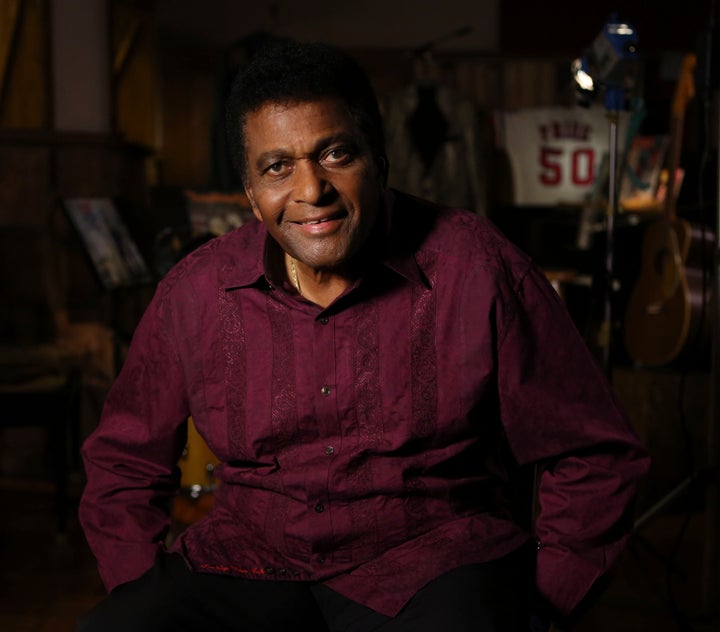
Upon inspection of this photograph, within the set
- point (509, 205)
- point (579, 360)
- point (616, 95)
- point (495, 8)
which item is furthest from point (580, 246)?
point (579, 360)

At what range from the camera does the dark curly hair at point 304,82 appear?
134cm

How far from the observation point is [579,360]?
135cm

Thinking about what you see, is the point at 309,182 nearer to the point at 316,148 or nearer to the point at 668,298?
the point at 316,148

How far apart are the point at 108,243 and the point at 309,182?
2306mm

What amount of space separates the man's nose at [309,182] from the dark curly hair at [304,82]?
92 millimetres

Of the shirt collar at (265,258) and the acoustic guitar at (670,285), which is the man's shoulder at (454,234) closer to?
the shirt collar at (265,258)

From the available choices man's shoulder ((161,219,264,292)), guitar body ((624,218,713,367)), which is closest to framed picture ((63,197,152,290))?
man's shoulder ((161,219,264,292))

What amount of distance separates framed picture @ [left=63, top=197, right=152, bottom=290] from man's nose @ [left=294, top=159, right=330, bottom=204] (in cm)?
207

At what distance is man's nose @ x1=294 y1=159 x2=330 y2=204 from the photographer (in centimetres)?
135

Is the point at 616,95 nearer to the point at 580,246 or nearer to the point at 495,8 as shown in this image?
the point at 580,246

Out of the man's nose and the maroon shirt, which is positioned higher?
the man's nose

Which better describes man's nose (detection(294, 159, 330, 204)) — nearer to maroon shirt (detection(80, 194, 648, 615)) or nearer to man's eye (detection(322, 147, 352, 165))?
man's eye (detection(322, 147, 352, 165))

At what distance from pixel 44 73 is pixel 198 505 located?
2.01 m

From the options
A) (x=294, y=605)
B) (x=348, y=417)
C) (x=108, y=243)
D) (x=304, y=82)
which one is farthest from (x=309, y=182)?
(x=108, y=243)
